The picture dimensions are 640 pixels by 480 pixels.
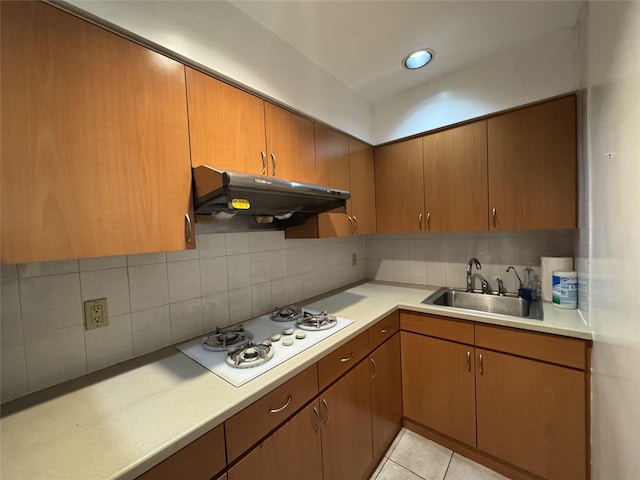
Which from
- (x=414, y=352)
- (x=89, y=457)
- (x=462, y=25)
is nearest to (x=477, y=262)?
(x=414, y=352)

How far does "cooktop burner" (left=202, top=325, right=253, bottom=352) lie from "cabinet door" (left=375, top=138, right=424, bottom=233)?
132 centimetres

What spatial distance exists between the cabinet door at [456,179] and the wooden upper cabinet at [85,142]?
1583 mm

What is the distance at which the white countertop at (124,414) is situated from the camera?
61cm

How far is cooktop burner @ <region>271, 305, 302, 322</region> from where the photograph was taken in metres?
1.48

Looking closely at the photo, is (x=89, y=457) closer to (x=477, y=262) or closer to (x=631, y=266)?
(x=631, y=266)

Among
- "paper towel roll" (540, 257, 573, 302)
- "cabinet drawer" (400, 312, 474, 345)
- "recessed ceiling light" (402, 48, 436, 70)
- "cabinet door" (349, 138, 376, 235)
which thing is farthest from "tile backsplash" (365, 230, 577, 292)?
"recessed ceiling light" (402, 48, 436, 70)

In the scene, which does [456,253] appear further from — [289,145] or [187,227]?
[187,227]

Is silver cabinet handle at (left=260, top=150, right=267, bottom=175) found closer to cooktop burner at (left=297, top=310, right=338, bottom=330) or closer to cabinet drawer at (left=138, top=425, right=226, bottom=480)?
cooktop burner at (left=297, top=310, right=338, bottom=330)

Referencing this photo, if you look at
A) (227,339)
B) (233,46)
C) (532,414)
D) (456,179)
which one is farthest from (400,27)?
(532,414)

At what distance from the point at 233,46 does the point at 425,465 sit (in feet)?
7.96

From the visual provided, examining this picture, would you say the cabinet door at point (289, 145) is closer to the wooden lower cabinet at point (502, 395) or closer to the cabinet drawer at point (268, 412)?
the cabinet drawer at point (268, 412)

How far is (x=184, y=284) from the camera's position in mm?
1258

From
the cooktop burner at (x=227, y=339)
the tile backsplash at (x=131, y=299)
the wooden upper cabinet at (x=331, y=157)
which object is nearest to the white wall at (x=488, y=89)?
the wooden upper cabinet at (x=331, y=157)

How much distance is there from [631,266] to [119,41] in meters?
1.63
